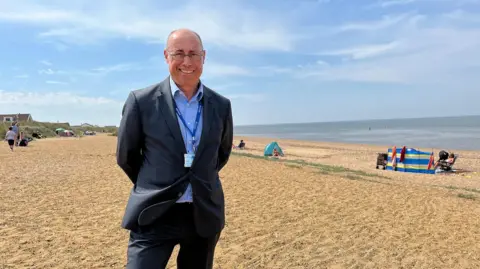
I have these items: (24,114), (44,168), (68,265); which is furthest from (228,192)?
(24,114)

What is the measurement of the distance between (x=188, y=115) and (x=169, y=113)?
0.13m

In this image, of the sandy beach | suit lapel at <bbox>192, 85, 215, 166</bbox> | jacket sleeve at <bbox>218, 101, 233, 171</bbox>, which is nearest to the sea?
the sandy beach

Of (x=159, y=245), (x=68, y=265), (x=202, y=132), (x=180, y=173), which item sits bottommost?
(x=68, y=265)

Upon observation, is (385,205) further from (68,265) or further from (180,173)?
(180,173)

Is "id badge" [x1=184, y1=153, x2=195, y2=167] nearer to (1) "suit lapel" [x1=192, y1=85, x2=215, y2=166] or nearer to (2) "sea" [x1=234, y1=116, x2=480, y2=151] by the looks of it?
(1) "suit lapel" [x1=192, y1=85, x2=215, y2=166]

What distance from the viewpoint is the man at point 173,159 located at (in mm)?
1928

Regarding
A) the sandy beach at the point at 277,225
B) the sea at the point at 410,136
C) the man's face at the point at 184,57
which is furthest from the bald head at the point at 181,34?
the sea at the point at 410,136

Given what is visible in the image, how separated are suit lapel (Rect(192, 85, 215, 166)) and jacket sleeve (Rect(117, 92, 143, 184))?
1.03ft

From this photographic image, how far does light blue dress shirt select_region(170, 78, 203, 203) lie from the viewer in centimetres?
196

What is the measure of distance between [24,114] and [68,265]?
82.2m

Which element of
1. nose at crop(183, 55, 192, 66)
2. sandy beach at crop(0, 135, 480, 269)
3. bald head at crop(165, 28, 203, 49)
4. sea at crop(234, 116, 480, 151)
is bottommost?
sandy beach at crop(0, 135, 480, 269)

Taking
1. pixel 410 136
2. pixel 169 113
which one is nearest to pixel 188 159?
pixel 169 113

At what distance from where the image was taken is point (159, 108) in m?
1.97

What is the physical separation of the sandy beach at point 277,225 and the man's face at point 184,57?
9.82 feet
